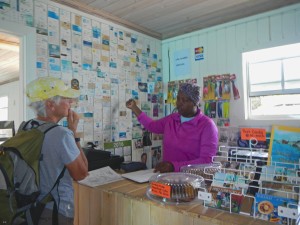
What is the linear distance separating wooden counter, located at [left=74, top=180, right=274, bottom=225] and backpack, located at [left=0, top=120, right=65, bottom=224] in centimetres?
31

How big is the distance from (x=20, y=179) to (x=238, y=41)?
232 cm

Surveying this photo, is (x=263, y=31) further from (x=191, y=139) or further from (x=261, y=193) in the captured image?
(x=261, y=193)

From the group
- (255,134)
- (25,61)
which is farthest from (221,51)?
(25,61)

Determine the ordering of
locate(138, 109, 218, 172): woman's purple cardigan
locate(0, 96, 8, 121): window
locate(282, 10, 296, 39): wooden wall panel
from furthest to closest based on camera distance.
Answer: locate(0, 96, 8, 121): window
locate(282, 10, 296, 39): wooden wall panel
locate(138, 109, 218, 172): woman's purple cardigan

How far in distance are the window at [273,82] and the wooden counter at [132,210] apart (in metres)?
1.77

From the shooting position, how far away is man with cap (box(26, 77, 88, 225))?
105cm

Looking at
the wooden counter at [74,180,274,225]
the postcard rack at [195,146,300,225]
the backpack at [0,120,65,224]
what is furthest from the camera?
the backpack at [0,120,65,224]

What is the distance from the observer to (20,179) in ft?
3.26

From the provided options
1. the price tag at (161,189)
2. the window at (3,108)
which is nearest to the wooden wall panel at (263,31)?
the price tag at (161,189)

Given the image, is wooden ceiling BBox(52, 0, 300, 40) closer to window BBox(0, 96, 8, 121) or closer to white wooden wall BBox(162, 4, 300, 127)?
white wooden wall BBox(162, 4, 300, 127)

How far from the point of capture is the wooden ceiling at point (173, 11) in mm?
2102

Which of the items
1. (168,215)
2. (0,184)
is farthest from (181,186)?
(0,184)

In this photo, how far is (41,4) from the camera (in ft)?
6.18

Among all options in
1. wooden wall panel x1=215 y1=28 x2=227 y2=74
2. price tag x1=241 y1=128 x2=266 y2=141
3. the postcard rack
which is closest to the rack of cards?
the postcard rack
